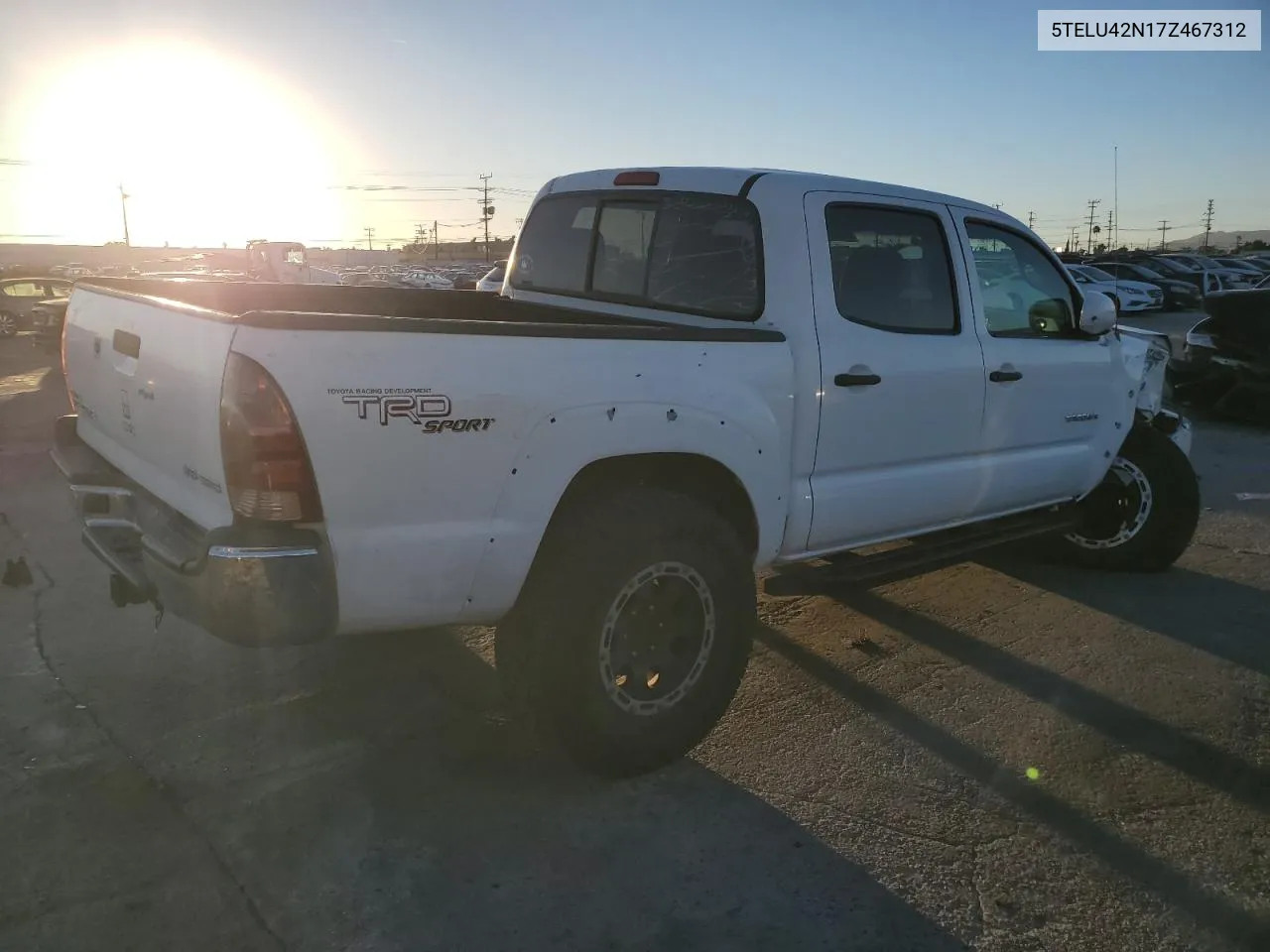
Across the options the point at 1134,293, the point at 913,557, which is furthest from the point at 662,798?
the point at 1134,293

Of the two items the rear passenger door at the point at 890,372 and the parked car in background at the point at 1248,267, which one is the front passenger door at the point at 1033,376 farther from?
the parked car in background at the point at 1248,267

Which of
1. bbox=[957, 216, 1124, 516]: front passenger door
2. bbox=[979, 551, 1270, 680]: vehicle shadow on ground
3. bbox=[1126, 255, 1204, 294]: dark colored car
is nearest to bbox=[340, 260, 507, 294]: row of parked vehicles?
bbox=[957, 216, 1124, 516]: front passenger door

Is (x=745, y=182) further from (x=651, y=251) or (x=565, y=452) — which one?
(x=565, y=452)

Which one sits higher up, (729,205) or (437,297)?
(729,205)

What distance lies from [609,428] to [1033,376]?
8.20 ft

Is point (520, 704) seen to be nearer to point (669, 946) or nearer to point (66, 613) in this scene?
point (669, 946)

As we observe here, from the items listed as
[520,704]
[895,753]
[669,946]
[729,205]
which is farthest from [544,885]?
[729,205]

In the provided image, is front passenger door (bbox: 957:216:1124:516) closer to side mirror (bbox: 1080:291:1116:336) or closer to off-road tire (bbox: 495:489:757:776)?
side mirror (bbox: 1080:291:1116:336)

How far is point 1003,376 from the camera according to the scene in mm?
4320

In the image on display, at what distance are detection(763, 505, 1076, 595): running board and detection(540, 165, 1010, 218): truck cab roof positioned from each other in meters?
1.48

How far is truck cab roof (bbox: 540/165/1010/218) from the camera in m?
3.77

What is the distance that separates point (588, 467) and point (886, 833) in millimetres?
1462

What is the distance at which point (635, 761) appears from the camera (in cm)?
323

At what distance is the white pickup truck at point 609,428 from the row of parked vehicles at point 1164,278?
20006 mm
